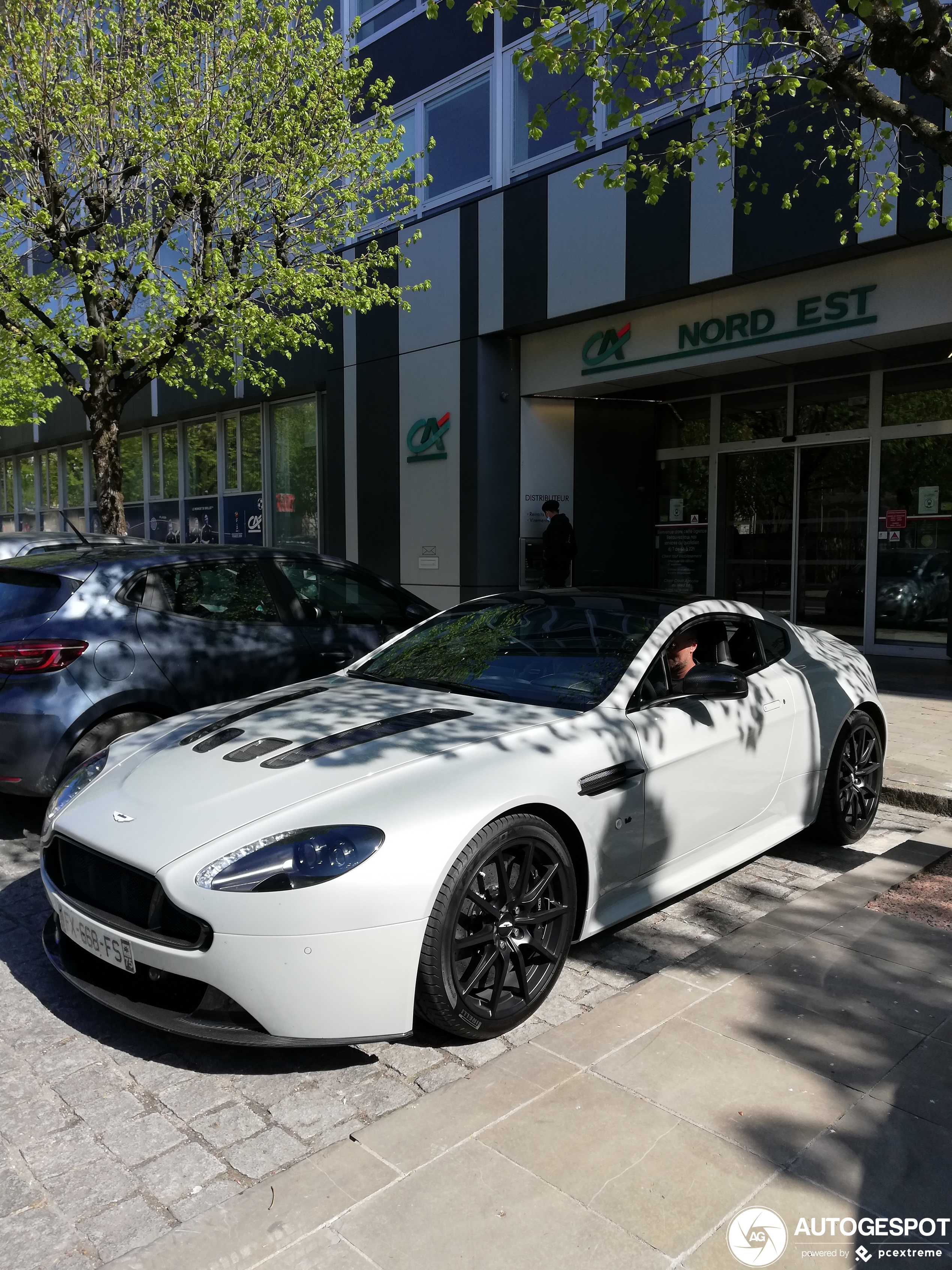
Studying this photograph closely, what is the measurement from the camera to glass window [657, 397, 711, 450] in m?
13.9

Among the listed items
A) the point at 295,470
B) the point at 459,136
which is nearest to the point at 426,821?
the point at 459,136

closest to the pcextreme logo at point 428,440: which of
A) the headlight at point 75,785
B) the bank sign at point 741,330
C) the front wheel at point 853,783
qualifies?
the bank sign at point 741,330

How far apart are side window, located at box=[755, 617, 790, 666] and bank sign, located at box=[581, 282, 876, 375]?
606 centimetres

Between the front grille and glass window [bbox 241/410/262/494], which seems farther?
glass window [bbox 241/410/262/494]

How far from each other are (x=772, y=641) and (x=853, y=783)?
92 cm

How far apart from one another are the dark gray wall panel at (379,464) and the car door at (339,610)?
788 centimetres

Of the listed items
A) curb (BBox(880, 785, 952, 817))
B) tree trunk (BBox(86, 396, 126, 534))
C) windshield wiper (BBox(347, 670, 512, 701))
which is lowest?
curb (BBox(880, 785, 952, 817))

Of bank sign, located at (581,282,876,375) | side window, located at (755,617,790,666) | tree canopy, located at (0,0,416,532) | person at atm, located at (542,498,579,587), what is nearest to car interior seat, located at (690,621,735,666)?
side window, located at (755,617,790,666)

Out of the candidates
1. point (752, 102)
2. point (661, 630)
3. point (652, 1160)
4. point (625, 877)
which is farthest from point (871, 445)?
point (652, 1160)

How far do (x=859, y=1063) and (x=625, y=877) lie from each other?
1060 millimetres

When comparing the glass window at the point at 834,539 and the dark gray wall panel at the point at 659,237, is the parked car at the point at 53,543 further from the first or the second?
the glass window at the point at 834,539

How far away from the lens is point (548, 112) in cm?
1178

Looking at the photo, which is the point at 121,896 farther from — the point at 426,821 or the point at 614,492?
the point at 614,492

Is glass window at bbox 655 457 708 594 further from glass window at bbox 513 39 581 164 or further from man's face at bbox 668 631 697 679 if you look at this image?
man's face at bbox 668 631 697 679
